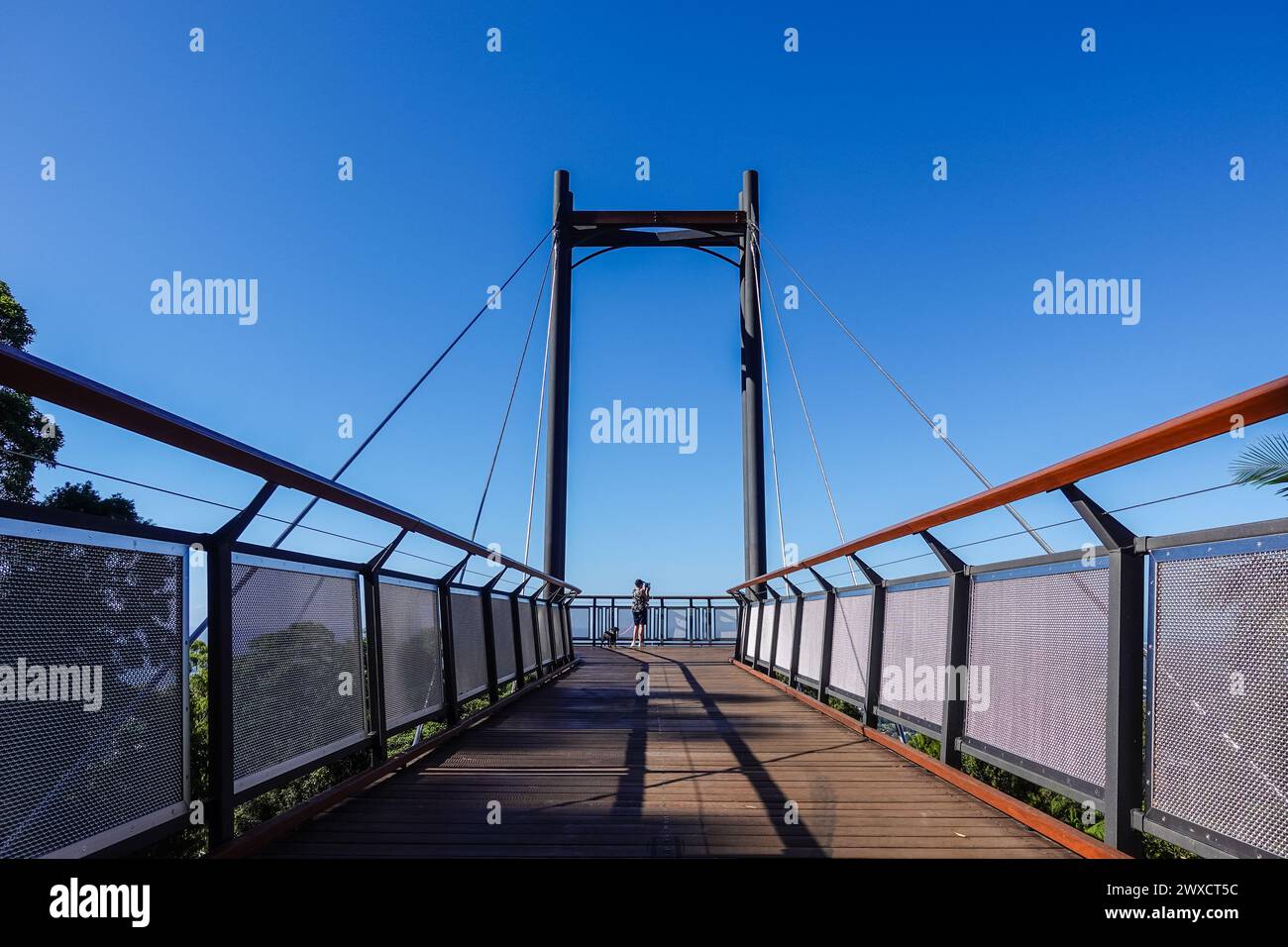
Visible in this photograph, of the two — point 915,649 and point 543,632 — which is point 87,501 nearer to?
point 543,632

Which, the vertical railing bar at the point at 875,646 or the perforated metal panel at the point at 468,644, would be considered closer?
the vertical railing bar at the point at 875,646

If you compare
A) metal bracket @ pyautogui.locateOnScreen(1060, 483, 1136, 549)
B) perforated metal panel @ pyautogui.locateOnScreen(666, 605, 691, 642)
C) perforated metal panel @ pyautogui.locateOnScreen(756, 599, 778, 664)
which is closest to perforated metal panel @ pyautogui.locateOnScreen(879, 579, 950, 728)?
metal bracket @ pyautogui.locateOnScreen(1060, 483, 1136, 549)

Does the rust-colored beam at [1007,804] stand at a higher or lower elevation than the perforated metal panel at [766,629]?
higher

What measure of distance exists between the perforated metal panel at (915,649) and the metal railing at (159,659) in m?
2.70

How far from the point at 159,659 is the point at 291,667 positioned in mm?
883

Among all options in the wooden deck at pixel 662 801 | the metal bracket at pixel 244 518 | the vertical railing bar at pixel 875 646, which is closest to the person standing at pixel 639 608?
the wooden deck at pixel 662 801

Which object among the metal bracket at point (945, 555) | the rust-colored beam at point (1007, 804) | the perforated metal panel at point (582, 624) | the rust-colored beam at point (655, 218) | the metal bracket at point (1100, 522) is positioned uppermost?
the rust-colored beam at point (655, 218)

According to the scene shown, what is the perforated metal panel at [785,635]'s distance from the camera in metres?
9.11

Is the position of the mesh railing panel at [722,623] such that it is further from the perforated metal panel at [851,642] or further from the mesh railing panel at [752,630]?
the perforated metal panel at [851,642]

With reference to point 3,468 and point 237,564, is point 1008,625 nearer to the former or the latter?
point 237,564

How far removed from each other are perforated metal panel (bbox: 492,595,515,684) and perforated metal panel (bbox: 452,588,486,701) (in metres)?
0.42

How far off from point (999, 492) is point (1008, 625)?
574 mm

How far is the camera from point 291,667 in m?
3.39

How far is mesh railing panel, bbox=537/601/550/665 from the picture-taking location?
1042 cm
